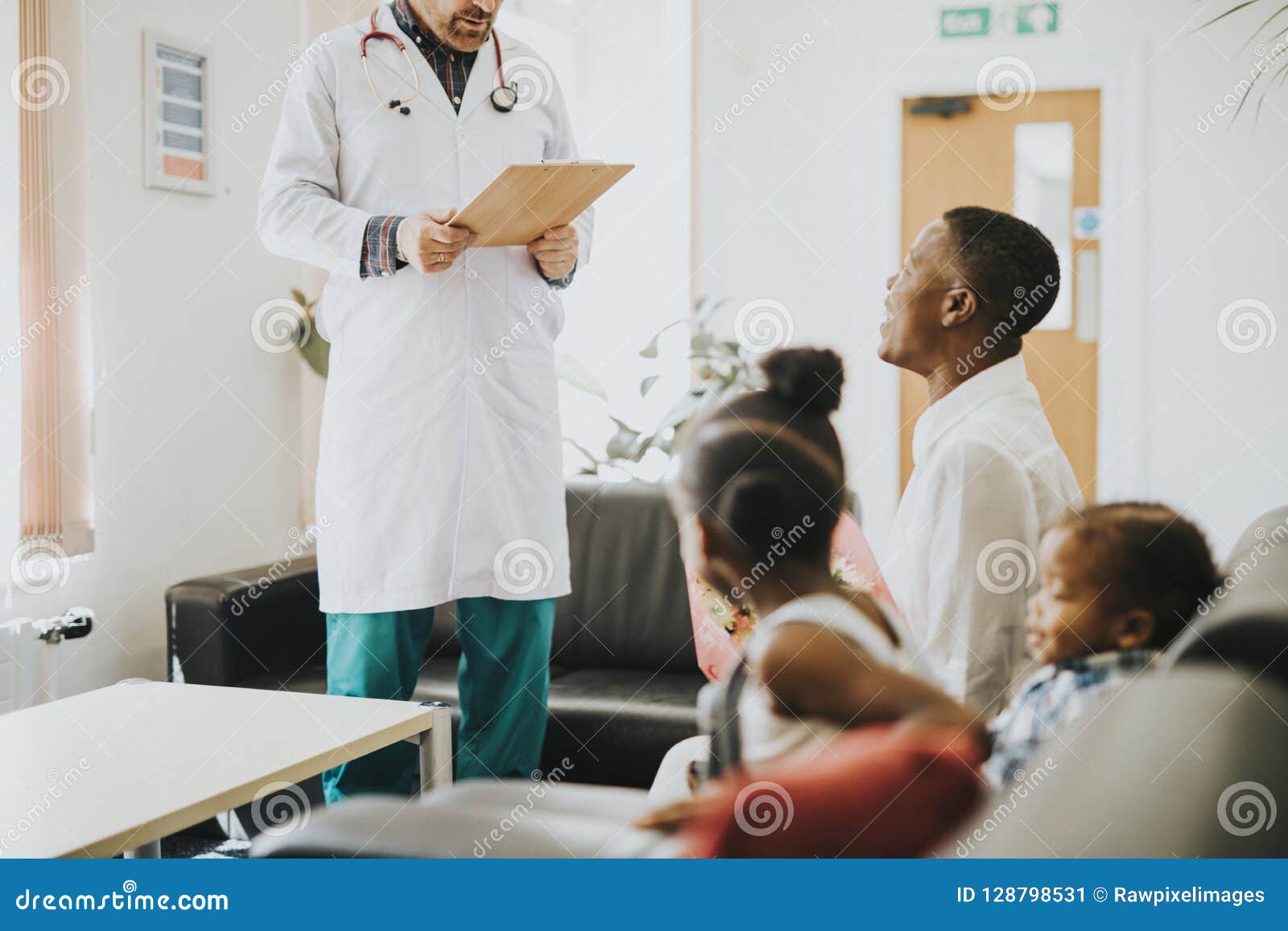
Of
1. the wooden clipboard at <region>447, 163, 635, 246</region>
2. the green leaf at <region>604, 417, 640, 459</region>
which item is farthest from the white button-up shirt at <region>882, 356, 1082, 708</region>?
the green leaf at <region>604, 417, 640, 459</region>

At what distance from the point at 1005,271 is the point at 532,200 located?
591 mm

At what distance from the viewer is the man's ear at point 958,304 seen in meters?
1.06

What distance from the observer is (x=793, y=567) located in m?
1.09

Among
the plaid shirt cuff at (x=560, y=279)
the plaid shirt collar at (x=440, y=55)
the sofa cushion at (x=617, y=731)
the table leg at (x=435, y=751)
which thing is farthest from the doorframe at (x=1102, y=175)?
the table leg at (x=435, y=751)

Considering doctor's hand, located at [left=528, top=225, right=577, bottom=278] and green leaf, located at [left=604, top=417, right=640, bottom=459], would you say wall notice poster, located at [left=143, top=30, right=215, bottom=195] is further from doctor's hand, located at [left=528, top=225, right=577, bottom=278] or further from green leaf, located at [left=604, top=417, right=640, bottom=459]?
doctor's hand, located at [left=528, top=225, right=577, bottom=278]

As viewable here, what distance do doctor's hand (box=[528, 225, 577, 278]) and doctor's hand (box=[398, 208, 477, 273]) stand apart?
0.36 feet

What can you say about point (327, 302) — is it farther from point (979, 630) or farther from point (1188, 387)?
point (1188, 387)

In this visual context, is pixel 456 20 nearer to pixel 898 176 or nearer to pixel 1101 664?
pixel 1101 664

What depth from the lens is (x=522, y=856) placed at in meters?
1.23

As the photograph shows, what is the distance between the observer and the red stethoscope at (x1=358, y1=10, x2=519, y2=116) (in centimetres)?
162

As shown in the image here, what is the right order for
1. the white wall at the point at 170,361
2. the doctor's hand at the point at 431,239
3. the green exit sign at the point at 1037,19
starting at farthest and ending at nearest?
the green exit sign at the point at 1037,19, the white wall at the point at 170,361, the doctor's hand at the point at 431,239

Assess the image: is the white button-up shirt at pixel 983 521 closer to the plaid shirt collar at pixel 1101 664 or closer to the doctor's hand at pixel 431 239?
the plaid shirt collar at pixel 1101 664

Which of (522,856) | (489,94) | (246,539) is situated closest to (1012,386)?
(522,856)

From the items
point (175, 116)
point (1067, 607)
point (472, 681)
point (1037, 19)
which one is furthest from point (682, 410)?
point (1067, 607)
